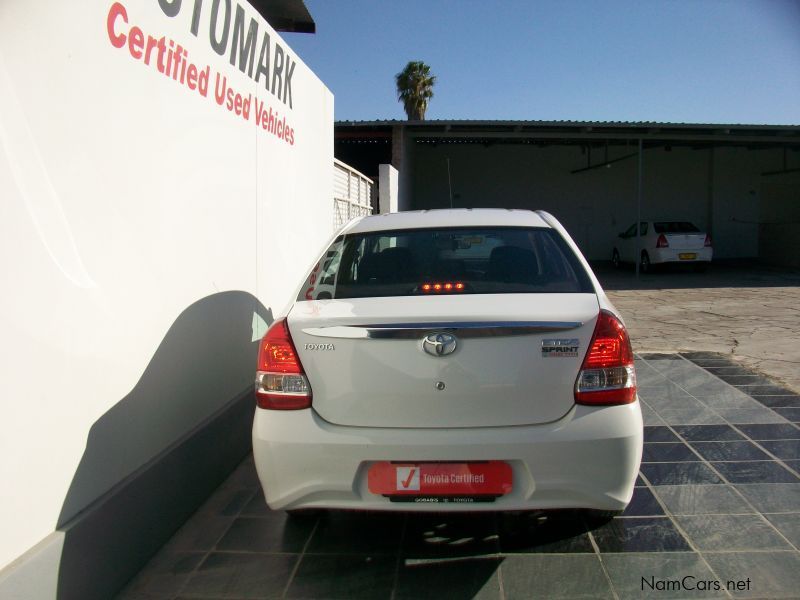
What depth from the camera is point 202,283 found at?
3.77 metres

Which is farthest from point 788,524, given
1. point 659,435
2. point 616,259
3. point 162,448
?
point 616,259

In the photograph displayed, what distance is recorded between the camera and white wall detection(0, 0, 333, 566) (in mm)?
2244

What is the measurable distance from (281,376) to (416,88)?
1417 inches

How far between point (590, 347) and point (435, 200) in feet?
68.9

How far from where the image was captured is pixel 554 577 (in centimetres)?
284

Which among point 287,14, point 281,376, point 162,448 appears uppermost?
point 287,14

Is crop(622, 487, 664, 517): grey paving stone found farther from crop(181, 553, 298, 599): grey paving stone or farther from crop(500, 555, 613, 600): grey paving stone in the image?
crop(181, 553, 298, 599): grey paving stone

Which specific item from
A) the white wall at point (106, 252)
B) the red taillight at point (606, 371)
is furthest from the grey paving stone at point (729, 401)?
the white wall at point (106, 252)

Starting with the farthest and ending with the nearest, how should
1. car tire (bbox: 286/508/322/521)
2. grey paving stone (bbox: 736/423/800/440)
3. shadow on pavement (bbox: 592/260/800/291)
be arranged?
1. shadow on pavement (bbox: 592/260/800/291)
2. grey paving stone (bbox: 736/423/800/440)
3. car tire (bbox: 286/508/322/521)

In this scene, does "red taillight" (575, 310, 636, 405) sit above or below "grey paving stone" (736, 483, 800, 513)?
above

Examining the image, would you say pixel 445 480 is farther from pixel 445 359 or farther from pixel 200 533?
pixel 200 533

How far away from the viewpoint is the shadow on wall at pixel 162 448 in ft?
8.58

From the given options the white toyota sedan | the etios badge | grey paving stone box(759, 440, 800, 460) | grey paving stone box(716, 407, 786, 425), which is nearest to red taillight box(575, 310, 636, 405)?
the white toyota sedan

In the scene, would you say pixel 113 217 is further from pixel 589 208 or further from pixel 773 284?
pixel 589 208
